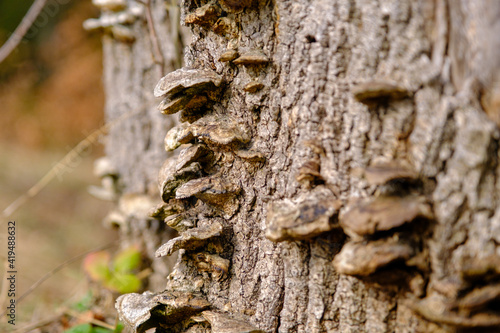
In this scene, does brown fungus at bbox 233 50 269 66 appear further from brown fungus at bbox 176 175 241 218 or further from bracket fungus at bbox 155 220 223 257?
bracket fungus at bbox 155 220 223 257

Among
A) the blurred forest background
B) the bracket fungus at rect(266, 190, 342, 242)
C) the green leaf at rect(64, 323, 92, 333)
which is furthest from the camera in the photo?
the blurred forest background

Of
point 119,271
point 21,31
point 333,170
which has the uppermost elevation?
point 21,31

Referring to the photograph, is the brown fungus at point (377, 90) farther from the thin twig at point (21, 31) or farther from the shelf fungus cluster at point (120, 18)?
the thin twig at point (21, 31)

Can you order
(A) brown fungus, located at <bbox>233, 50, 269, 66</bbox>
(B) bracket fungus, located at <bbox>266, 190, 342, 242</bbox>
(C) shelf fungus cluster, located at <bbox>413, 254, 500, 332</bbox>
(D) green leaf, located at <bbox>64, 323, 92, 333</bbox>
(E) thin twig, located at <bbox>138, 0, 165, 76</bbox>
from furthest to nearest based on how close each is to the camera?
(E) thin twig, located at <bbox>138, 0, 165, 76</bbox>
(D) green leaf, located at <bbox>64, 323, 92, 333</bbox>
(A) brown fungus, located at <bbox>233, 50, 269, 66</bbox>
(B) bracket fungus, located at <bbox>266, 190, 342, 242</bbox>
(C) shelf fungus cluster, located at <bbox>413, 254, 500, 332</bbox>

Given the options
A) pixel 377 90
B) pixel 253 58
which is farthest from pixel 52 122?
pixel 377 90

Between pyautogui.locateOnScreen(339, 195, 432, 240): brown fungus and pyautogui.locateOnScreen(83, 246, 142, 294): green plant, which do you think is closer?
pyautogui.locateOnScreen(339, 195, 432, 240): brown fungus

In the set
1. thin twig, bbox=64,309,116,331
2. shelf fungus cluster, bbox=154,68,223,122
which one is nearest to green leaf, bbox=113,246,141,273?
thin twig, bbox=64,309,116,331

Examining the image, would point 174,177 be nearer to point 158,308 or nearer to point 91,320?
point 158,308

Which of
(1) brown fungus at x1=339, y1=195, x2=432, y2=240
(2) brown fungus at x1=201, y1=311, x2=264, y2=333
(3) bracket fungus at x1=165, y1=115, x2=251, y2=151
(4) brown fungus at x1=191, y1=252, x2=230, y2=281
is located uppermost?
(3) bracket fungus at x1=165, y1=115, x2=251, y2=151

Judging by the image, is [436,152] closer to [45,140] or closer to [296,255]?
[296,255]
